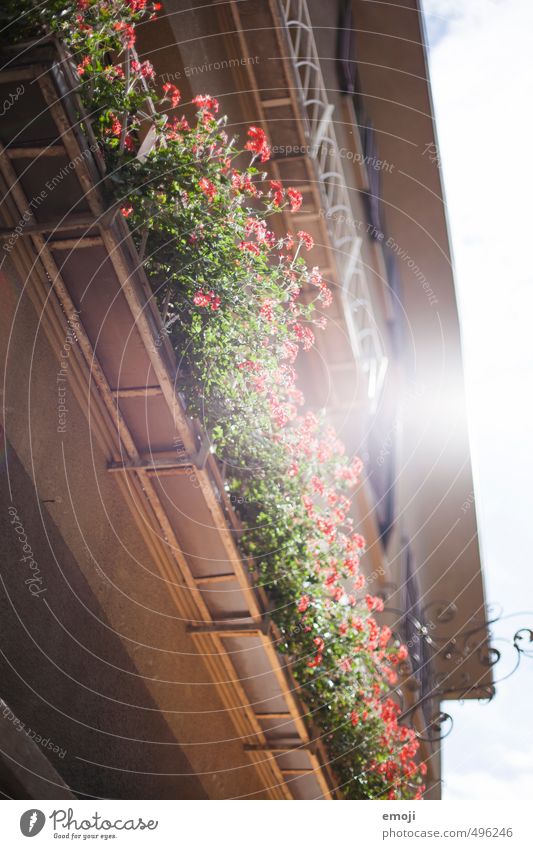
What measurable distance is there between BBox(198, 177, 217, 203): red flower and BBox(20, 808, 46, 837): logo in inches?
121

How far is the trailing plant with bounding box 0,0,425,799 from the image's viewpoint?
3.75m

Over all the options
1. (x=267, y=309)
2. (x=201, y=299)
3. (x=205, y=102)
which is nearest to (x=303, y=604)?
(x=267, y=309)

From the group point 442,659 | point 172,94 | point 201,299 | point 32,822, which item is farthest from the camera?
point 442,659

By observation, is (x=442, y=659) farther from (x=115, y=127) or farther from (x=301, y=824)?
(x=115, y=127)

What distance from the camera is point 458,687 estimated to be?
5.49 meters

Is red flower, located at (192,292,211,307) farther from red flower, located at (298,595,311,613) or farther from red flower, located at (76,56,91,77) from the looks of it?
red flower, located at (298,595,311,613)

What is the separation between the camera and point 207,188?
4.09 meters

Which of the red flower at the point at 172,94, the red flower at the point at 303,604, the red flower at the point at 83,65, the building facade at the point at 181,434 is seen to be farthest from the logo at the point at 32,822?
the red flower at the point at 172,94

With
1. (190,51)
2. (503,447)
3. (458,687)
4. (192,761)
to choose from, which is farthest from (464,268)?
(192,761)

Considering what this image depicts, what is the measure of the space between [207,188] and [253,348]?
0.95 m

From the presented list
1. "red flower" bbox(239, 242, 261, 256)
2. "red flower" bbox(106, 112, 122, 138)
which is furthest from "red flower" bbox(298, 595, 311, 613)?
"red flower" bbox(106, 112, 122, 138)

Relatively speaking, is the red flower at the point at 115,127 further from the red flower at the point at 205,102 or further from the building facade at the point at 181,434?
the red flower at the point at 205,102

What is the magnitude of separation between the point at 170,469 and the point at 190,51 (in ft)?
8.92

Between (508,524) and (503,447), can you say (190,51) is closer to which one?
(503,447)
